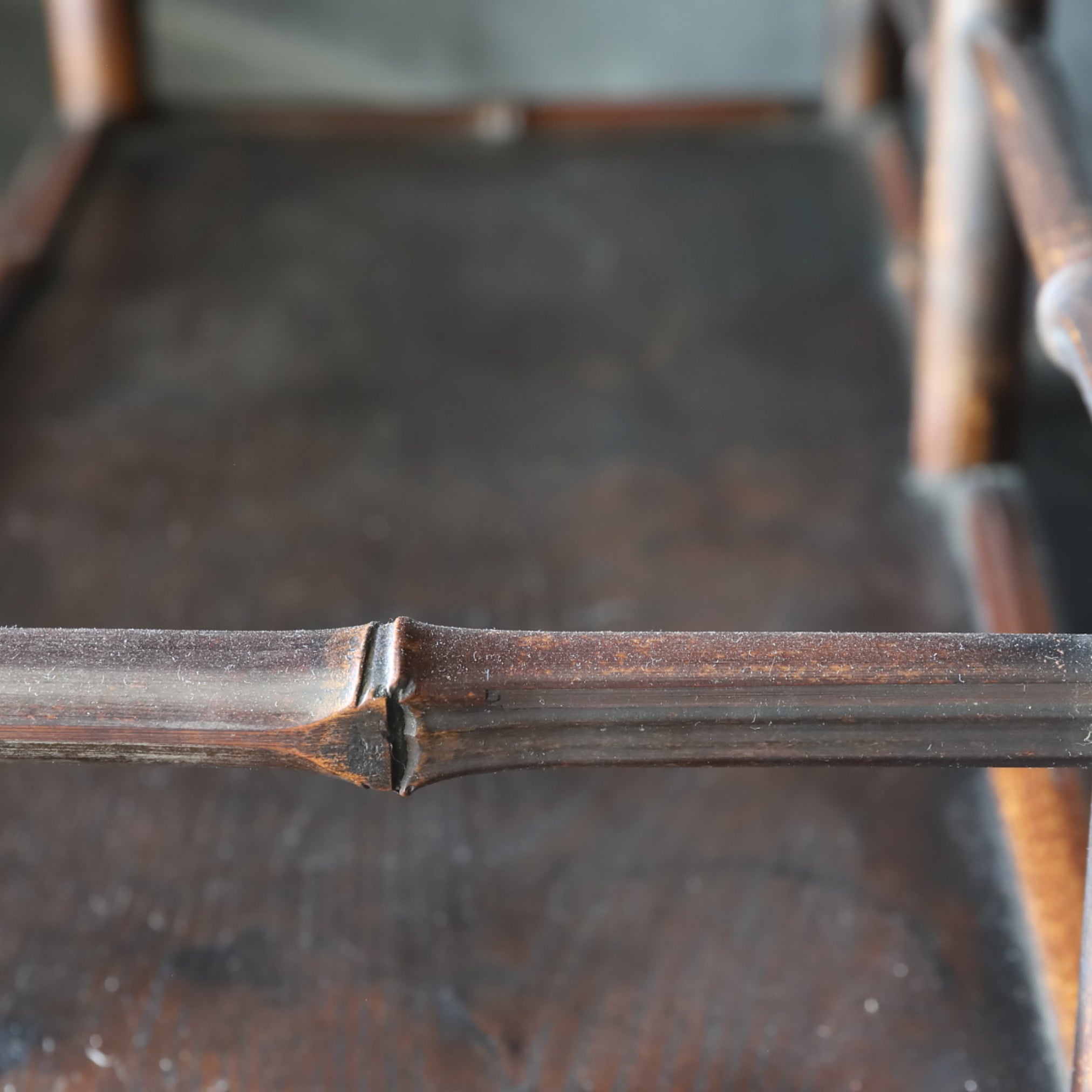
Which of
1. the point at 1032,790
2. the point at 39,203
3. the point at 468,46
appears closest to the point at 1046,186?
the point at 1032,790

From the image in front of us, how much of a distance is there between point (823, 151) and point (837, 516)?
71cm

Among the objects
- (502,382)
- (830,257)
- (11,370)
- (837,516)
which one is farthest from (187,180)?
(837,516)

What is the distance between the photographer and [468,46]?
247 centimetres

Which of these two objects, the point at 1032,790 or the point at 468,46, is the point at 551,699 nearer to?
the point at 1032,790

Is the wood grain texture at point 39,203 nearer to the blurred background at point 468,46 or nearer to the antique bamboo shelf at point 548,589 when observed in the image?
the antique bamboo shelf at point 548,589

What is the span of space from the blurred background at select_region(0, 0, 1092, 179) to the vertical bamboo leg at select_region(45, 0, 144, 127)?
0.62 meters

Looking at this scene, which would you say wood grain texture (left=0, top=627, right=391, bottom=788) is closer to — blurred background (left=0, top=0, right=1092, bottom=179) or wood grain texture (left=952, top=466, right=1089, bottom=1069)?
wood grain texture (left=952, top=466, right=1089, bottom=1069)

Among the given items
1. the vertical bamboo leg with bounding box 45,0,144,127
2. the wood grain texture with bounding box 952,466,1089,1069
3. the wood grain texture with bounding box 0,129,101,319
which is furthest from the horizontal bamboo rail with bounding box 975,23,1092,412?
the vertical bamboo leg with bounding box 45,0,144,127

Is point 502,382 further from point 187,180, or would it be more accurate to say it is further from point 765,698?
point 765,698

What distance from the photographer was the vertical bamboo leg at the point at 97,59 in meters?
1.78

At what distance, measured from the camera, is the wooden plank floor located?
2.95ft

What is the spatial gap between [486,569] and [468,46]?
1514 millimetres

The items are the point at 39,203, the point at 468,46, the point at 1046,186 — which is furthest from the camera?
the point at 468,46

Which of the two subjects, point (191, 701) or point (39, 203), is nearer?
point (191, 701)
